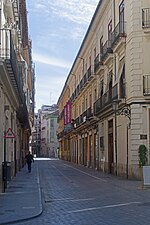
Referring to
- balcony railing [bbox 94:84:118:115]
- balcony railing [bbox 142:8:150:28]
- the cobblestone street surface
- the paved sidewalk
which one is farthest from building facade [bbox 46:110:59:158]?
the paved sidewalk

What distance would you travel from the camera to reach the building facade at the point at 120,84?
79.5 ft

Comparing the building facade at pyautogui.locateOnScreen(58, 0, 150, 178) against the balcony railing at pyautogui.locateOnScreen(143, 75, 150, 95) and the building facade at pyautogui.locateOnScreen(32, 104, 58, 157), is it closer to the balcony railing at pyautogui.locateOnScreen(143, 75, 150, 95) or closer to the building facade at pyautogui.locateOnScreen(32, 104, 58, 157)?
the balcony railing at pyautogui.locateOnScreen(143, 75, 150, 95)

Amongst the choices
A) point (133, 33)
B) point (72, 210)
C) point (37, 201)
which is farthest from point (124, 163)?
point (72, 210)

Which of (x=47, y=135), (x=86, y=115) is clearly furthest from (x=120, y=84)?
(x=47, y=135)

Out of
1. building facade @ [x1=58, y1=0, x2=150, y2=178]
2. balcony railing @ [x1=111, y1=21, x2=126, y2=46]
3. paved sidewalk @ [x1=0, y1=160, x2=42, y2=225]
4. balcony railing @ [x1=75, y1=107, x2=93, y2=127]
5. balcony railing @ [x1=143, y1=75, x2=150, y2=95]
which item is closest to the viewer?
paved sidewalk @ [x1=0, y1=160, x2=42, y2=225]

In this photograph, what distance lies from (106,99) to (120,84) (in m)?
4.31

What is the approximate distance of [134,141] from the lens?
958 inches

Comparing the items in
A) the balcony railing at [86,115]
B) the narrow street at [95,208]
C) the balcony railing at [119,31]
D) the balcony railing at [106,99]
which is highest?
the balcony railing at [119,31]

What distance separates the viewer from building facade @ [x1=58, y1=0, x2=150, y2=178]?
2422 cm

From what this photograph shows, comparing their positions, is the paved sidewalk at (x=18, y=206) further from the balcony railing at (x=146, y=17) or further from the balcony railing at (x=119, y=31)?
the balcony railing at (x=119, y=31)

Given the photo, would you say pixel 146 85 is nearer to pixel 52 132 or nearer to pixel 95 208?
pixel 95 208

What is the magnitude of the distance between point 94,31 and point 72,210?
91.6 feet

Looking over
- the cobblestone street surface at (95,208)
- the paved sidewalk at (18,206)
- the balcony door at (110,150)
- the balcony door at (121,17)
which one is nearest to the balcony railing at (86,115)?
the balcony door at (110,150)

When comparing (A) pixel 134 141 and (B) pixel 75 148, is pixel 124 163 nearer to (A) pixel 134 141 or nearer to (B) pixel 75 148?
(A) pixel 134 141
